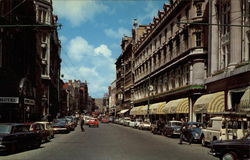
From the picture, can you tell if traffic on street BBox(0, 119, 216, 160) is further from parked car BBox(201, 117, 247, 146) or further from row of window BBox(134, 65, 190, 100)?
row of window BBox(134, 65, 190, 100)

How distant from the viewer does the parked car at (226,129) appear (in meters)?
19.1

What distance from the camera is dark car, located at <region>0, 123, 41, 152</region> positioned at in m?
16.8

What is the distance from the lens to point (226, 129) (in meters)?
19.4

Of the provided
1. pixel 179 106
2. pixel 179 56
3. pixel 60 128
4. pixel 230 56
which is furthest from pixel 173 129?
pixel 179 56

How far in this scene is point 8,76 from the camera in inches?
1449

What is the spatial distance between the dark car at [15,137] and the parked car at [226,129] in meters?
9.88

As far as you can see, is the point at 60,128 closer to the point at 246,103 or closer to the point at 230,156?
the point at 246,103

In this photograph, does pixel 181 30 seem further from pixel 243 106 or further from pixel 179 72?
pixel 243 106

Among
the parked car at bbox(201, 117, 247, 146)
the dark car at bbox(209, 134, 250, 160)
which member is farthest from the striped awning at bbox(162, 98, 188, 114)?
the dark car at bbox(209, 134, 250, 160)

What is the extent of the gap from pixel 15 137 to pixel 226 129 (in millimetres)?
10416

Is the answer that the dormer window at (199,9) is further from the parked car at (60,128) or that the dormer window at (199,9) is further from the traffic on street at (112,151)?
the traffic on street at (112,151)

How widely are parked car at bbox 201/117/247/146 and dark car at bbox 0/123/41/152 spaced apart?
32.4 feet

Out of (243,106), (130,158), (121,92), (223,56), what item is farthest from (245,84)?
(121,92)

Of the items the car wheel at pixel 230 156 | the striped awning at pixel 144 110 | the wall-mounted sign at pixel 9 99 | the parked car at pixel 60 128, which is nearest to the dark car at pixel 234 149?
the car wheel at pixel 230 156
